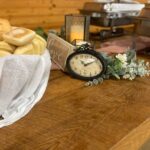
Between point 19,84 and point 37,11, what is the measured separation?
84 cm

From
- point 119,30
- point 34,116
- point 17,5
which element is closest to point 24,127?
point 34,116

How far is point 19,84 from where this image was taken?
0.66m

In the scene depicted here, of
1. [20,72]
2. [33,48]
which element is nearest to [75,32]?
[33,48]

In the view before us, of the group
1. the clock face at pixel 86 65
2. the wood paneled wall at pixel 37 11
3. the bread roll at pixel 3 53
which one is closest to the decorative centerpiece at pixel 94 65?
the clock face at pixel 86 65

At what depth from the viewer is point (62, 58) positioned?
0.95 meters

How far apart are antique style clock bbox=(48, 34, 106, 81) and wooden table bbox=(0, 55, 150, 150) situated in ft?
0.13

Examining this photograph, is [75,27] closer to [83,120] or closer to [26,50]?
[26,50]

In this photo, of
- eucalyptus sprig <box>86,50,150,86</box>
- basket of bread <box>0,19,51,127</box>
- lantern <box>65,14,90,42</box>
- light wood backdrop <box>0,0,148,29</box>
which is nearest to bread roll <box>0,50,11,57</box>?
basket of bread <box>0,19,51,127</box>

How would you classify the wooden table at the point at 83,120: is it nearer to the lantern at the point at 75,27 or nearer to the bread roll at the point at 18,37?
the bread roll at the point at 18,37

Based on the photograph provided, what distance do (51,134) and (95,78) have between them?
0.34m

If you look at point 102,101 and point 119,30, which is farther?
point 119,30

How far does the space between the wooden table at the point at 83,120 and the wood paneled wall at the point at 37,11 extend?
0.58 meters

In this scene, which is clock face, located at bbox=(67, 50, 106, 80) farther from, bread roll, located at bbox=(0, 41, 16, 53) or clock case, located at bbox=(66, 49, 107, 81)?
bread roll, located at bbox=(0, 41, 16, 53)

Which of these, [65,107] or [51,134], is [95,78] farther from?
[51,134]
